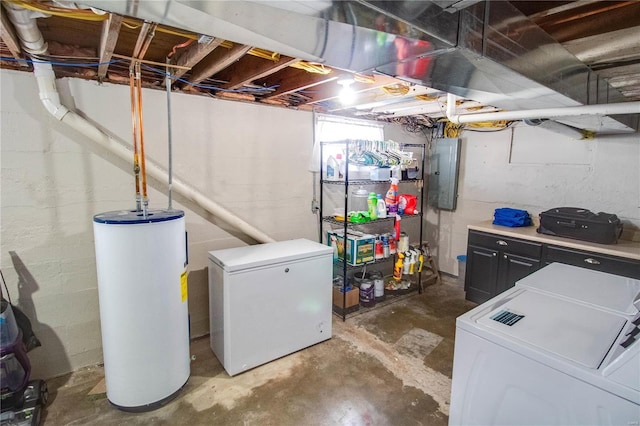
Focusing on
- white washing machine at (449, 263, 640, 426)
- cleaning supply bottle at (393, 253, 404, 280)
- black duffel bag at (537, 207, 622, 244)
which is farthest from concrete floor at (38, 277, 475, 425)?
black duffel bag at (537, 207, 622, 244)

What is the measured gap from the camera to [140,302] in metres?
1.85

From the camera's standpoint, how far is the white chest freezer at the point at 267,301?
2.21 m

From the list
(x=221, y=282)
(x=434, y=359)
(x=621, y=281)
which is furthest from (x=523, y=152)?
(x=221, y=282)

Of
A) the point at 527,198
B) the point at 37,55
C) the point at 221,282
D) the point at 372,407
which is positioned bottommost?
the point at 372,407

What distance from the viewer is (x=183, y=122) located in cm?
247

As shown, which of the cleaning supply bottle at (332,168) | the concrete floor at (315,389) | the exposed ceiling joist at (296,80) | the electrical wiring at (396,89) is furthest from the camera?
the cleaning supply bottle at (332,168)

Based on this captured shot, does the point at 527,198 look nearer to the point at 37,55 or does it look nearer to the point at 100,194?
the point at 100,194

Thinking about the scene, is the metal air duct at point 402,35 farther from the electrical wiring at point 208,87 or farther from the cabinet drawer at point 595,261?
the cabinet drawer at point 595,261

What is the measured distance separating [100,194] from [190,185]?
61 cm

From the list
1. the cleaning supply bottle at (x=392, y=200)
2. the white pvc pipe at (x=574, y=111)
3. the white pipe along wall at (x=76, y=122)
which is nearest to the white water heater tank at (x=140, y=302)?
the white pipe along wall at (x=76, y=122)

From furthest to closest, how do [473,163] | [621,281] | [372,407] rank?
[473,163], [372,407], [621,281]

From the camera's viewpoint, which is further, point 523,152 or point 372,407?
point 523,152

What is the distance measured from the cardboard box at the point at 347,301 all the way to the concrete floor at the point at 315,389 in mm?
304

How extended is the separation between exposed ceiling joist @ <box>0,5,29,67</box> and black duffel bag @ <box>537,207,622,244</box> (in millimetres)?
4018
